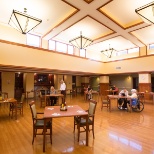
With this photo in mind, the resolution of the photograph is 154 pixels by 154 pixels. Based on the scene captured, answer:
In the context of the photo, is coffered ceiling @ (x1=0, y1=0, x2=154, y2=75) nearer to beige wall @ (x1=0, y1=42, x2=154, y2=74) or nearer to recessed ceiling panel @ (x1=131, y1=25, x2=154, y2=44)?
recessed ceiling panel @ (x1=131, y1=25, x2=154, y2=44)

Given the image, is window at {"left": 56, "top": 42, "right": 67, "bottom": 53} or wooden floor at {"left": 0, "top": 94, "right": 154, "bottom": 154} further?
window at {"left": 56, "top": 42, "right": 67, "bottom": 53}

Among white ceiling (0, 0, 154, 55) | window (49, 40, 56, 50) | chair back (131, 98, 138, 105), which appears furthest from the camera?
window (49, 40, 56, 50)

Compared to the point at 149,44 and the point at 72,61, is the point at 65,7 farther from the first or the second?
the point at 149,44

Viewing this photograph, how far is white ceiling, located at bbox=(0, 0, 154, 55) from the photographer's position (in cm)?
548

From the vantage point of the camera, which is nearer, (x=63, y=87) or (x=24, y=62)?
(x=24, y=62)

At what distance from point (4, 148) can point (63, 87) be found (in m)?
6.06

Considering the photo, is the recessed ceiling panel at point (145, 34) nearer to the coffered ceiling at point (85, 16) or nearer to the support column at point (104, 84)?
the coffered ceiling at point (85, 16)

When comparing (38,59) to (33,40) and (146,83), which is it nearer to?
(33,40)

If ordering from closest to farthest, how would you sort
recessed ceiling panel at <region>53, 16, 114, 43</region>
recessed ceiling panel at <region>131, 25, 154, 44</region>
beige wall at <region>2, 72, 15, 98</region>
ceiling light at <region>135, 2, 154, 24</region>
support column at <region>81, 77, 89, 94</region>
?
ceiling light at <region>135, 2, 154, 24</region> → recessed ceiling panel at <region>53, 16, 114, 43</region> → recessed ceiling panel at <region>131, 25, 154, 44</region> → beige wall at <region>2, 72, 15, 98</region> → support column at <region>81, 77, 89, 94</region>

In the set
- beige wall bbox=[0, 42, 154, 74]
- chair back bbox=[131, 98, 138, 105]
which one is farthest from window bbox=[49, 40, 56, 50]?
chair back bbox=[131, 98, 138, 105]

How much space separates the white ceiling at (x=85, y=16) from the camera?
548 cm

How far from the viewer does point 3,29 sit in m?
7.40

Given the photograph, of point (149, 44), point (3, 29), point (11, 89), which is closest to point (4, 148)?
point (3, 29)

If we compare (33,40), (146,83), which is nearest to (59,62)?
(33,40)
